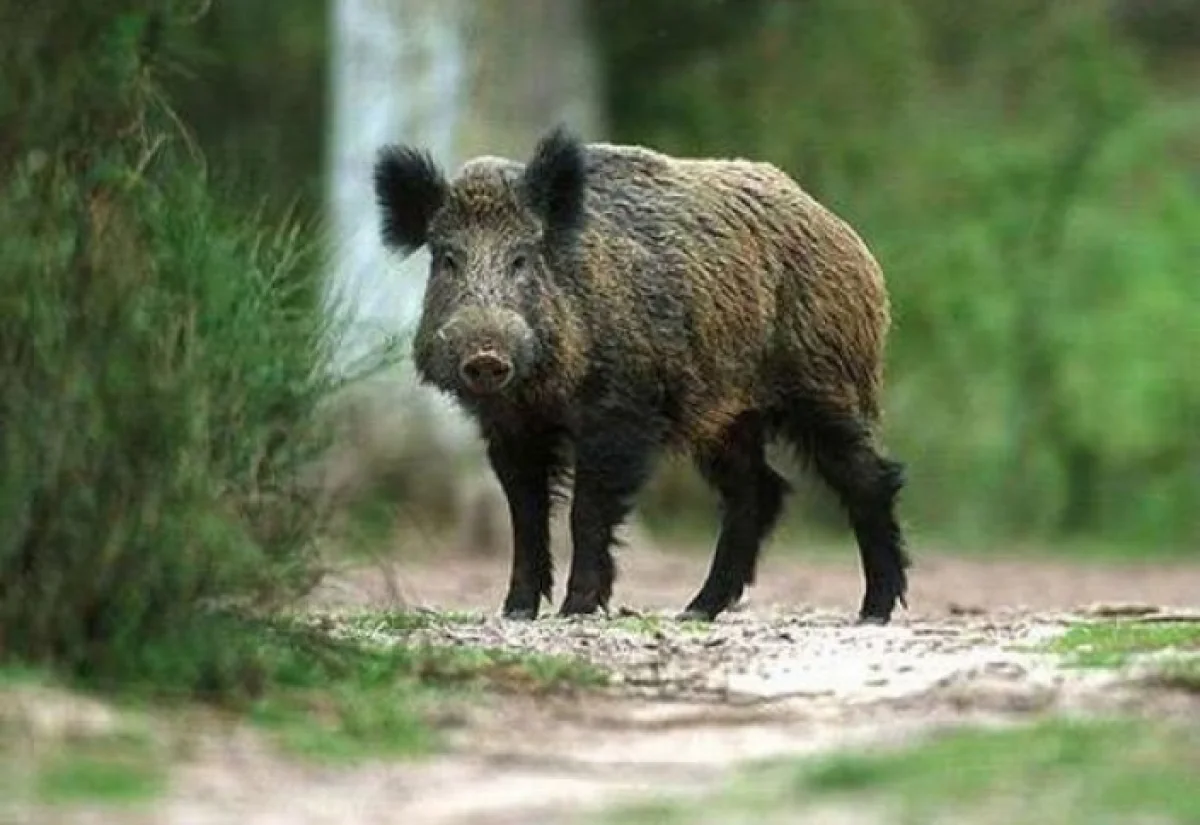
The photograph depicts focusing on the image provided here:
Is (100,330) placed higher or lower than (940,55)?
lower

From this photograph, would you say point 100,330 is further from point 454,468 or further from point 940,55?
point 940,55

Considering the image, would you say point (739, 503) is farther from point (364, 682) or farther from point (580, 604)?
point (364, 682)

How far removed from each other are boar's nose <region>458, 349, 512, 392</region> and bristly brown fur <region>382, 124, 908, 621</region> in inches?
2.5

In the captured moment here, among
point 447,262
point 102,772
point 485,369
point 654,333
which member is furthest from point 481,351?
point 102,772

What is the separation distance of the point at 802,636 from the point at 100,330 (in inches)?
141

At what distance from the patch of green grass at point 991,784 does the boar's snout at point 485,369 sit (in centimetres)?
412

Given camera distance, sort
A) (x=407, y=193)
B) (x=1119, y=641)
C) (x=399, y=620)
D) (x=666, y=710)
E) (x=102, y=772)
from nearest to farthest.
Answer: (x=102, y=772) < (x=666, y=710) < (x=1119, y=641) < (x=399, y=620) < (x=407, y=193)

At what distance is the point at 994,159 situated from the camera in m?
26.8

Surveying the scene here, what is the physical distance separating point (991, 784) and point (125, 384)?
8.25 ft

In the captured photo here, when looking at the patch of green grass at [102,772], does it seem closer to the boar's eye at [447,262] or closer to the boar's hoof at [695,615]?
the boar's eye at [447,262]

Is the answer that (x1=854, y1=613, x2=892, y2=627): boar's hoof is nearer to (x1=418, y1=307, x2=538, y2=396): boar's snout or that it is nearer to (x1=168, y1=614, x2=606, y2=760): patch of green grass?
(x1=418, y1=307, x2=538, y2=396): boar's snout

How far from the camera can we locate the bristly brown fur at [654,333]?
1285 centimetres

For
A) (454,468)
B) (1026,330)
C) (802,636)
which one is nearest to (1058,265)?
(1026,330)

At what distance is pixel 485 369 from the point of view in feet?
40.7
